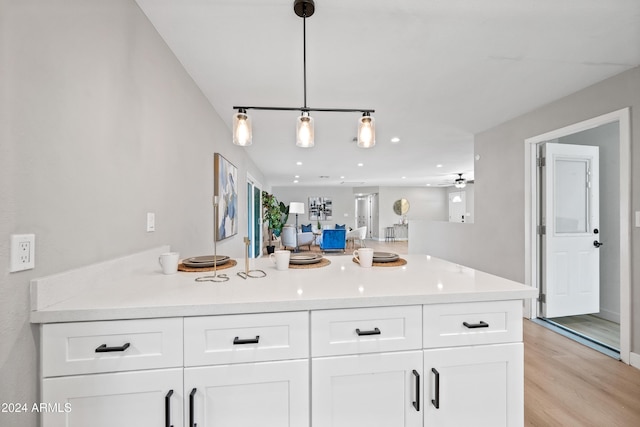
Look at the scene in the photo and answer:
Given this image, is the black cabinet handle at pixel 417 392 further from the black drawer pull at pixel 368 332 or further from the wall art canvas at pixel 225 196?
the wall art canvas at pixel 225 196

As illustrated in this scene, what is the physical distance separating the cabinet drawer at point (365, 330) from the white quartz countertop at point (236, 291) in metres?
0.04

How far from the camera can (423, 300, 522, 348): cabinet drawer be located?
111 centimetres

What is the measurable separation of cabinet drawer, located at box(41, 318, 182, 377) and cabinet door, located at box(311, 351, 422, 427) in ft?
1.67

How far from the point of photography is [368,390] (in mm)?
1070

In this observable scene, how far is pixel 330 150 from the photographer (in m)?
5.08

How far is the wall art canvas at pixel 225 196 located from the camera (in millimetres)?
2967

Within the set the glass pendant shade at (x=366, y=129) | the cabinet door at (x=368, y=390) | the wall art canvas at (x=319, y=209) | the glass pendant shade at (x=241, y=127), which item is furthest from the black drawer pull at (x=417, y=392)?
the wall art canvas at (x=319, y=209)

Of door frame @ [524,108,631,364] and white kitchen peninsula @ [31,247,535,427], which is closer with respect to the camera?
white kitchen peninsula @ [31,247,535,427]

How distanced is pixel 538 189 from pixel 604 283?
139 cm

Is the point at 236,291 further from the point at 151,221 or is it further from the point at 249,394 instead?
the point at 151,221

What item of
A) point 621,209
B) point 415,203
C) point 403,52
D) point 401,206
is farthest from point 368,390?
point 415,203

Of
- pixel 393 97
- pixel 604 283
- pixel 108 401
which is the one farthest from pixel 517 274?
pixel 108 401

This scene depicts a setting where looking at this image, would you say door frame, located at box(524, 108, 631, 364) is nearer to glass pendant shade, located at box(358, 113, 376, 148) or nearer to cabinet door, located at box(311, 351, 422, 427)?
glass pendant shade, located at box(358, 113, 376, 148)

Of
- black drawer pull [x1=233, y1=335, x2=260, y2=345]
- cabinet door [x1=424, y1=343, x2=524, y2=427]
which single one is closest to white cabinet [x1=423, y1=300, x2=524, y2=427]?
cabinet door [x1=424, y1=343, x2=524, y2=427]
